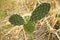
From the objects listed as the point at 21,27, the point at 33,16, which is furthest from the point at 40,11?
the point at 21,27

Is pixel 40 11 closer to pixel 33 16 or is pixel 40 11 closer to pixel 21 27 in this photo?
pixel 33 16

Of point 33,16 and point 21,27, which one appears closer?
point 33,16

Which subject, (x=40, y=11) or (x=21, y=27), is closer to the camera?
(x=40, y=11)

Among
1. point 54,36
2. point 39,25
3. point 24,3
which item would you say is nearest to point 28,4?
point 24,3

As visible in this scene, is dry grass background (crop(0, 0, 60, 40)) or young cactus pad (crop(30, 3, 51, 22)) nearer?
young cactus pad (crop(30, 3, 51, 22))

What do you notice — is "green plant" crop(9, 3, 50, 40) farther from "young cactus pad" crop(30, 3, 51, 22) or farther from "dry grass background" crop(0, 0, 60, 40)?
"dry grass background" crop(0, 0, 60, 40)

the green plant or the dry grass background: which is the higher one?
the dry grass background

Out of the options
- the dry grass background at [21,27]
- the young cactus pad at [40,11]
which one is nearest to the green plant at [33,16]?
Result: the young cactus pad at [40,11]

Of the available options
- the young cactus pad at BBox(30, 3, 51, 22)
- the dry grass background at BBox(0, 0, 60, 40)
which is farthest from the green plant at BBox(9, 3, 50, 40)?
the dry grass background at BBox(0, 0, 60, 40)
